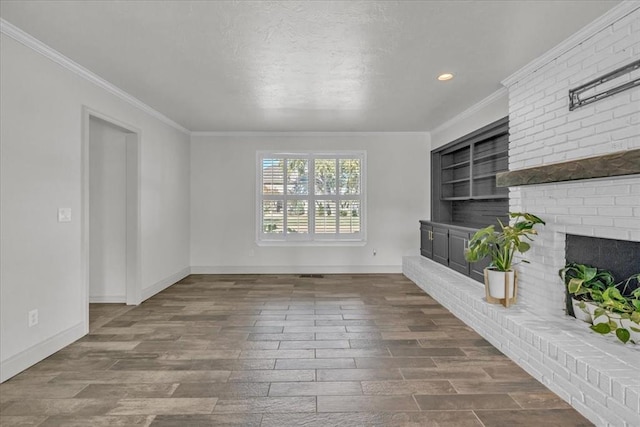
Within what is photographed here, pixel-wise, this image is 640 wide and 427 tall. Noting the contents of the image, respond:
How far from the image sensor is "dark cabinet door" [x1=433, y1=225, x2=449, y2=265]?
503 centimetres

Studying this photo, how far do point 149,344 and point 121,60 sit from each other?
256 cm

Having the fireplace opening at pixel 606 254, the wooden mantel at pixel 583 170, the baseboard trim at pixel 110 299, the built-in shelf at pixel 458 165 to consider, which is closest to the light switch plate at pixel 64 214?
the baseboard trim at pixel 110 299

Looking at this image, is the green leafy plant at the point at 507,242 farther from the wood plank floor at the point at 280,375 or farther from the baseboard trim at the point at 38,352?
the baseboard trim at the point at 38,352

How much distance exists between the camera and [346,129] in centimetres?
592

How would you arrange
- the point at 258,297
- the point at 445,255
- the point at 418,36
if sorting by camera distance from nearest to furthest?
the point at 418,36, the point at 258,297, the point at 445,255

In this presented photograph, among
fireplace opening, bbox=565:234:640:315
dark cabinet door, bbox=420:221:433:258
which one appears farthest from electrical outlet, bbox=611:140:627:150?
dark cabinet door, bbox=420:221:433:258

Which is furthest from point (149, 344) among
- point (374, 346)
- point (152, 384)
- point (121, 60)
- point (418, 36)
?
point (418, 36)

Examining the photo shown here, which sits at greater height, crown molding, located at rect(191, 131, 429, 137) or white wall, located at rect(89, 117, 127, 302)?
crown molding, located at rect(191, 131, 429, 137)

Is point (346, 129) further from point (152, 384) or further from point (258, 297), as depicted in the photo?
point (152, 384)

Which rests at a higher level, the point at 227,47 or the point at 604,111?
the point at 227,47

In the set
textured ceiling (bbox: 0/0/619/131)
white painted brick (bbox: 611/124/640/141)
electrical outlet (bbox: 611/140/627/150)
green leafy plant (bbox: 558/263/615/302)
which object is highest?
textured ceiling (bbox: 0/0/619/131)

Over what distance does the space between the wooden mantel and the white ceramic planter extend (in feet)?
2.71

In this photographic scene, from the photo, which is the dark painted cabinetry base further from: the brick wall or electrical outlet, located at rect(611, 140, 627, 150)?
electrical outlet, located at rect(611, 140, 627, 150)

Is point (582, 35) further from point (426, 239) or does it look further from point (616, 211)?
point (426, 239)
